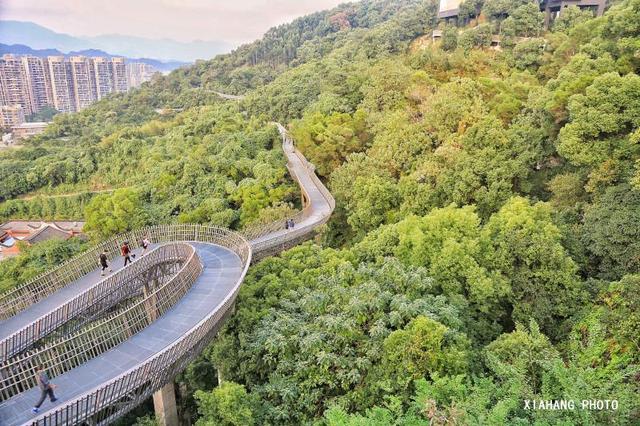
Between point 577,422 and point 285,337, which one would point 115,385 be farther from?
point 577,422

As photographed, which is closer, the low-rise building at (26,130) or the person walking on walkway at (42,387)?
the person walking on walkway at (42,387)

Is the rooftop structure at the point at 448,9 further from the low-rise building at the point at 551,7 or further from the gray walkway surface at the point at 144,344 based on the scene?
the gray walkway surface at the point at 144,344

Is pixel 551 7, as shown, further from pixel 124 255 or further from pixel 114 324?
pixel 114 324

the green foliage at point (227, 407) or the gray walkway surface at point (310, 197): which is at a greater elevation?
the gray walkway surface at point (310, 197)

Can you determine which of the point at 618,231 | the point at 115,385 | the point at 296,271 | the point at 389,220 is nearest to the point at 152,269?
the point at 296,271

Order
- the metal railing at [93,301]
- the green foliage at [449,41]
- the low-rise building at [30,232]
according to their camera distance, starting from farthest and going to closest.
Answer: the green foliage at [449,41] → the low-rise building at [30,232] → the metal railing at [93,301]

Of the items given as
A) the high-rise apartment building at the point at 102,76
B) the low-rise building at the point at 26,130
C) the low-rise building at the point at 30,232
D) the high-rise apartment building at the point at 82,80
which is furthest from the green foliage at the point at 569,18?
the high-rise apartment building at the point at 102,76
